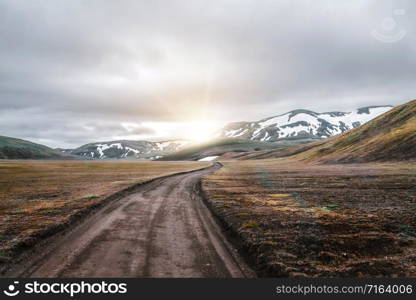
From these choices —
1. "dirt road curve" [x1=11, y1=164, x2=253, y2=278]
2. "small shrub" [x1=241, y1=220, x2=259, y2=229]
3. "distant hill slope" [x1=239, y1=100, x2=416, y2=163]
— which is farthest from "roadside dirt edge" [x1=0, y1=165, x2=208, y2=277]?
"distant hill slope" [x1=239, y1=100, x2=416, y2=163]

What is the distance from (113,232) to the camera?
16.5 meters

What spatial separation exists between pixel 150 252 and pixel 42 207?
16.7m

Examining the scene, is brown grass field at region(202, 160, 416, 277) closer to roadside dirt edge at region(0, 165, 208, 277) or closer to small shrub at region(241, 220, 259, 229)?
small shrub at region(241, 220, 259, 229)

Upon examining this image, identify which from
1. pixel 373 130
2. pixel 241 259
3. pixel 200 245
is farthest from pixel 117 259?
pixel 373 130

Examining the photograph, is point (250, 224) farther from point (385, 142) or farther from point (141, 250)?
point (385, 142)

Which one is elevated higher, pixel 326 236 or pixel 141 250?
pixel 141 250

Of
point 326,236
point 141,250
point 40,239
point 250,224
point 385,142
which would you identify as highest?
point 385,142

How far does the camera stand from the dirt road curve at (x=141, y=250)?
35.1ft

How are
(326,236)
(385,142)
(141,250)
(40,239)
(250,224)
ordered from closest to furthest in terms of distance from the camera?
(141,250)
(40,239)
(326,236)
(250,224)
(385,142)

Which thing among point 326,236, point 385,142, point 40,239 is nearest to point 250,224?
point 326,236

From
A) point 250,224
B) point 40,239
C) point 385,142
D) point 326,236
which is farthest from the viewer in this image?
point 385,142

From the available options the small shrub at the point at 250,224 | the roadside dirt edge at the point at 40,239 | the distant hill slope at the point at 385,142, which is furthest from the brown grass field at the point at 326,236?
the distant hill slope at the point at 385,142

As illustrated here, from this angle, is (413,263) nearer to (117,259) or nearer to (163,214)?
(117,259)

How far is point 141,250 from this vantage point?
13203mm
